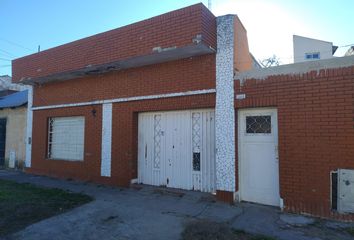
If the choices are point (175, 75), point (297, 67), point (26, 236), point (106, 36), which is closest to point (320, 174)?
point (297, 67)

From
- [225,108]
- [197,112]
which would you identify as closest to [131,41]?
[197,112]

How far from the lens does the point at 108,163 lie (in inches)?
358

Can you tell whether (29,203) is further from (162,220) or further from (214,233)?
(214,233)

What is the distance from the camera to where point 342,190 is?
5461 millimetres

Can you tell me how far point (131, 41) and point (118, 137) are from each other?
3104 millimetres

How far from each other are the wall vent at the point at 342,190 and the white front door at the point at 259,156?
3.88ft

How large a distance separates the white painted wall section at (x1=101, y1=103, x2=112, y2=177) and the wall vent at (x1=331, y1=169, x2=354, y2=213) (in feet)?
21.3

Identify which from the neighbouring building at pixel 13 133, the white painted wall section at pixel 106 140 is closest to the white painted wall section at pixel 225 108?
the white painted wall section at pixel 106 140

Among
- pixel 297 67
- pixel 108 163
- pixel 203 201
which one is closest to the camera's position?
pixel 297 67

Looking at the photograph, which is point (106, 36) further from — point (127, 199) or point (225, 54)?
point (127, 199)

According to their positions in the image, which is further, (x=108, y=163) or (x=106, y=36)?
(x=108, y=163)

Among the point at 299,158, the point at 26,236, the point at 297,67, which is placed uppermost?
the point at 297,67

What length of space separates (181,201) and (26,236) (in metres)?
3.48

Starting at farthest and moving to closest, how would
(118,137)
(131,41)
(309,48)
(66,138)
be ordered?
1. (309,48)
2. (66,138)
3. (118,137)
4. (131,41)
